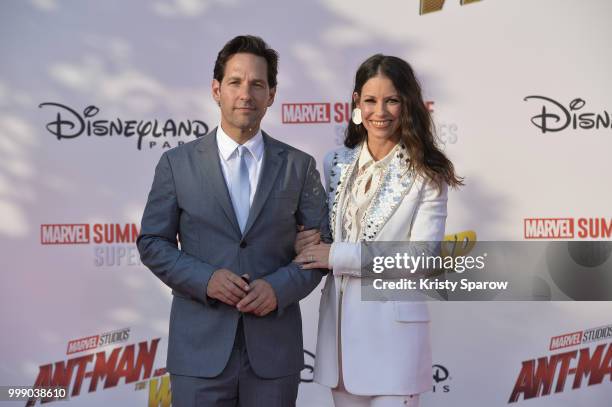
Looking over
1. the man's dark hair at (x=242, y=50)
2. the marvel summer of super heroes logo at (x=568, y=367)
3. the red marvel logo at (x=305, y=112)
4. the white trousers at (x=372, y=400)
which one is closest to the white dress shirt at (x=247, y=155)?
the man's dark hair at (x=242, y=50)

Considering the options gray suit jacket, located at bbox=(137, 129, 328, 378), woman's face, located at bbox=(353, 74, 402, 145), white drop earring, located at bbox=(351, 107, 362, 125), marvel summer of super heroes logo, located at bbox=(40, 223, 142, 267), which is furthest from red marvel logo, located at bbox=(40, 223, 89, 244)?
woman's face, located at bbox=(353, 74, 402, 145)

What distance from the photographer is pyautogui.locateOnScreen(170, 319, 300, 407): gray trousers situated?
265cm

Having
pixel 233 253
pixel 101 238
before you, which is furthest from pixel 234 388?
pixel 101 238

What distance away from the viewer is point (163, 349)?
475cm

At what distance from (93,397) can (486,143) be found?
115 inches

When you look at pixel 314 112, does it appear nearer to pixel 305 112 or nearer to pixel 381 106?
pixel 305 112

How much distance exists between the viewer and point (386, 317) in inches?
113

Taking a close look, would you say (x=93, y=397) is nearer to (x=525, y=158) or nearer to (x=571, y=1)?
(x=525, y=158)

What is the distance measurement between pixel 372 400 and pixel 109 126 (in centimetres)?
264

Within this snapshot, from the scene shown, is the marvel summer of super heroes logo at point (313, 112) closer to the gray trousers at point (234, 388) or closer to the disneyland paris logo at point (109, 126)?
the disneyland paris logo at point (109, 126)

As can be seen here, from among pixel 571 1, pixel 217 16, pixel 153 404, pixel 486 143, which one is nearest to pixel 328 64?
pixel 217 16

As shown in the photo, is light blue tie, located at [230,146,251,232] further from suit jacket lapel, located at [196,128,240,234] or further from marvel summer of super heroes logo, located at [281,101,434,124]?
marvel summer of super heroes logo, located at [281,101,434,124]

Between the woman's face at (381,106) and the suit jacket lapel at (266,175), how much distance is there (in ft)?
1.24

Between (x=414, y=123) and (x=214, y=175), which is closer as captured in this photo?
(x=214, y=175)
